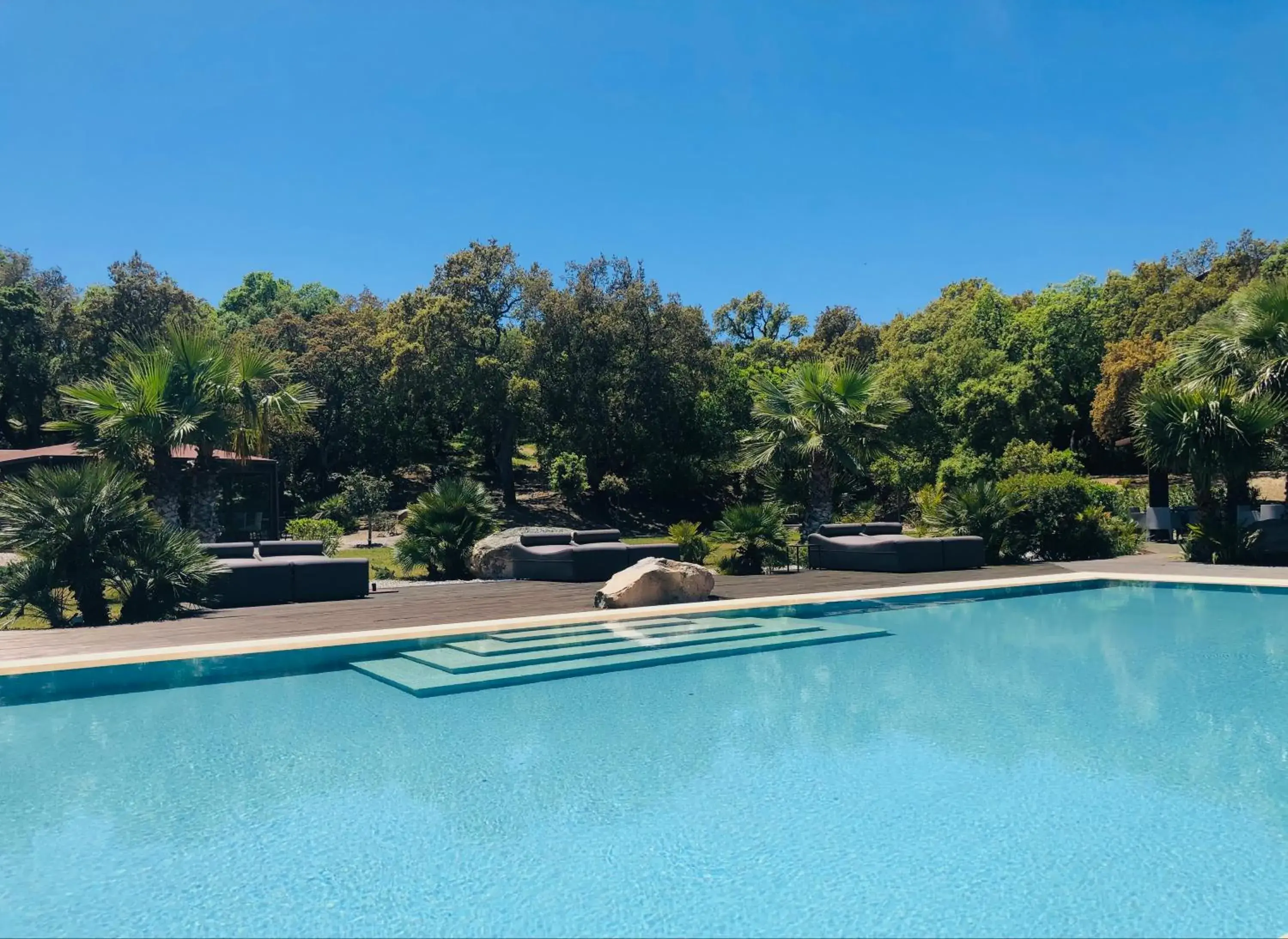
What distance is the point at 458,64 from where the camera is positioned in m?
18.8

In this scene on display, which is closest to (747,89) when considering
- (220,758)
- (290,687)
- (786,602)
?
(786,602)

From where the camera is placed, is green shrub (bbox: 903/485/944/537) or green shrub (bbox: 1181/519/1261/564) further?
green shrub (bbox: 903/485/944/537)

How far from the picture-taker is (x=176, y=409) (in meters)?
13.3

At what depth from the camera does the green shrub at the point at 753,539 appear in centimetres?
1509

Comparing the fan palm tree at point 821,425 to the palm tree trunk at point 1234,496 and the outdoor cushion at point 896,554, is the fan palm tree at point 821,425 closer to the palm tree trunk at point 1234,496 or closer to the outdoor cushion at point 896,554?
the outdoor cushion at point 896,554

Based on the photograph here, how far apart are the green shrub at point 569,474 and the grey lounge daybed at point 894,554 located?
16.2 m

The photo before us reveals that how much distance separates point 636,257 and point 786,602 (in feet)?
79.3

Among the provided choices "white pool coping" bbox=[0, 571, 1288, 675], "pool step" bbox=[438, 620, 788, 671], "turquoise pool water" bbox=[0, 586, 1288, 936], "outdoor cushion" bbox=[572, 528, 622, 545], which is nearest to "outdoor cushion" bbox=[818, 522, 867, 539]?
"white pool coping" bbox=[0, 571, 1288, 675]

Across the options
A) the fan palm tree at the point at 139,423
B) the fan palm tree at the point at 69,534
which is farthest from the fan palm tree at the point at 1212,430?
the fan palm tree at the point at 139,423

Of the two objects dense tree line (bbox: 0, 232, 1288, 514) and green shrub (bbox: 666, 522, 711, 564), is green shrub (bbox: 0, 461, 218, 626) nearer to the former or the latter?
green shrub (bbox: 666, 522, 711, 564)

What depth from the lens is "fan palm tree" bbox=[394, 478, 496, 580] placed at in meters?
14.4

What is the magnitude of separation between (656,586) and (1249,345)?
11827 millimetres

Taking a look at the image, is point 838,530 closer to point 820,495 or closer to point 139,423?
point 820,495

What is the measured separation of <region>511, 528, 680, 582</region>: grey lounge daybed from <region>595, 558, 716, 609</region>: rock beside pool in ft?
6.67
